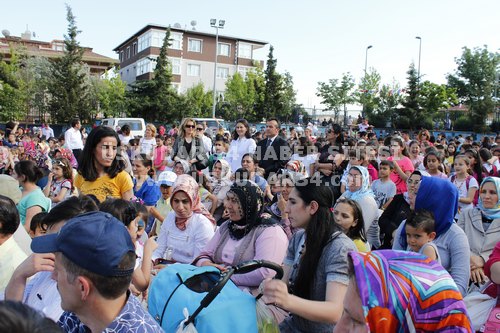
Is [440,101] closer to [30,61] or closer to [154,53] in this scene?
[154,53]

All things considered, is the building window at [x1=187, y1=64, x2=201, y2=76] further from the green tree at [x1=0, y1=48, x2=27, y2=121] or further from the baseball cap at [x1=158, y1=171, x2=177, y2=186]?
the baseball cap at [x1=158, y1=171, x2=177, y2=186]

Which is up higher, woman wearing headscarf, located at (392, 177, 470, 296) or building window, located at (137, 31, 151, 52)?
building window, located at (137, 31, 151, 52)

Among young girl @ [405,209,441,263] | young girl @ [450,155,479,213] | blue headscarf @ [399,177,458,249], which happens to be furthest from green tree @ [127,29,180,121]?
young girl @ [405,209,441,263]

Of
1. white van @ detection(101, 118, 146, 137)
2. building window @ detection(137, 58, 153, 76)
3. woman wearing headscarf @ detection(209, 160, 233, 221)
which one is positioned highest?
building window @ detection(137, 58, 153, 76)

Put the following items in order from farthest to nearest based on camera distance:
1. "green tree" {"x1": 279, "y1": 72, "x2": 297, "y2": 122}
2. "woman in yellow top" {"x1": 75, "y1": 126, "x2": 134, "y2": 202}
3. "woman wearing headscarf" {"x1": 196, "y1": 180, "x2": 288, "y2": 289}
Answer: "green tree" {"x1": 279, "y1": 72, "x2": 297, "y2": 122}, "woman in yellow top" {"x1": 75, "y1": 126, "x2": 134, "y2": 202}, "woman wearing headscarf" {"x1": 196, "y1": 180, "x2": 288, "y2": 289}

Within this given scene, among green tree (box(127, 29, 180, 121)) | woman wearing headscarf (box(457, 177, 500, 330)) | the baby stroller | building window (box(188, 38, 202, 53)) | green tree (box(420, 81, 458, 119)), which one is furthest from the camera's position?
building window (box(188, 38, 202, 53))

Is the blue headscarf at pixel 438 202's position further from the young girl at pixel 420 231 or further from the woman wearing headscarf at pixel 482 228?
the woman wearing headscarf at pixel 482 228

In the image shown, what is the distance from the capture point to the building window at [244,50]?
57562 millimetres

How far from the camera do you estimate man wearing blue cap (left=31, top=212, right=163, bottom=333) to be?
1661mm

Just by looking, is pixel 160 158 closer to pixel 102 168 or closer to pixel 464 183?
pixel 102 168

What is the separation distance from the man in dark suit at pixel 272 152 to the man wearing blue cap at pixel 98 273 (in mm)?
6462

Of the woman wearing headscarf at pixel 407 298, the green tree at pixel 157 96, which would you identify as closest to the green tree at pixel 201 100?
the green tree at pixel 157 96

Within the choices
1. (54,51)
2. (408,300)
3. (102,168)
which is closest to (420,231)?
(408,300)

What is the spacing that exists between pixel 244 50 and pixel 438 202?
5660 centimetres
